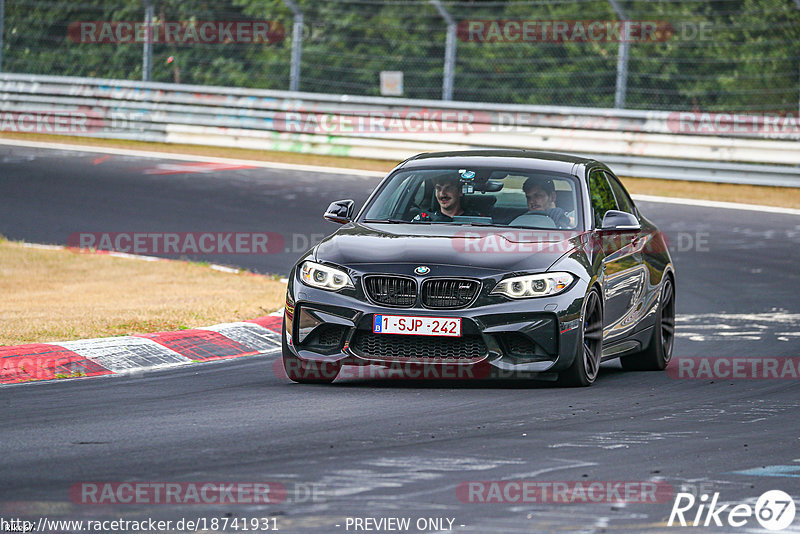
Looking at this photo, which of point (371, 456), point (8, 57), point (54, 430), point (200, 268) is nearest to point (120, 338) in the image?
point (54, 430)

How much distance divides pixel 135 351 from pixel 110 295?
3.55 m

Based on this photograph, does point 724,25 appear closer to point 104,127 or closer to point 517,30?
point 517,30

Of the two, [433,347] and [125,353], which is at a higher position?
[433,347]

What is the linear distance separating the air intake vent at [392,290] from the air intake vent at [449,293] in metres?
0.08

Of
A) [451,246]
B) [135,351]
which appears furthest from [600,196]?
[135,351]

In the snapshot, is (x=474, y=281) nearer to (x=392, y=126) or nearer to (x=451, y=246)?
(x=451, y=246)

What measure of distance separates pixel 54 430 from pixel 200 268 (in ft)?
27.4

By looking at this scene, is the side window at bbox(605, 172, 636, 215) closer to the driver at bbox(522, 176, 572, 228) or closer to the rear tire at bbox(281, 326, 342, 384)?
the driver at bbox(522, 176, 572, 228)

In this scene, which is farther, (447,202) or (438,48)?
(438,48)

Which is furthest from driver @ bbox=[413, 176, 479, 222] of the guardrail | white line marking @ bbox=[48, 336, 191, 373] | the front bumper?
the guardrail

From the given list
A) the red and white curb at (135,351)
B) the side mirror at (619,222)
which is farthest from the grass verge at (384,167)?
the side mirror at (619,222)

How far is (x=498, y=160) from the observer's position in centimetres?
1008

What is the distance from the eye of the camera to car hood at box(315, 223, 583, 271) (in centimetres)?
863

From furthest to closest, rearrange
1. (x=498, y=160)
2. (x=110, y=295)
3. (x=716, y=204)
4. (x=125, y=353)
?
1. (x=716, y=204)
2. (x=110, y=295)
3. (x=498, y=160)
4. (x=125, y=353)
